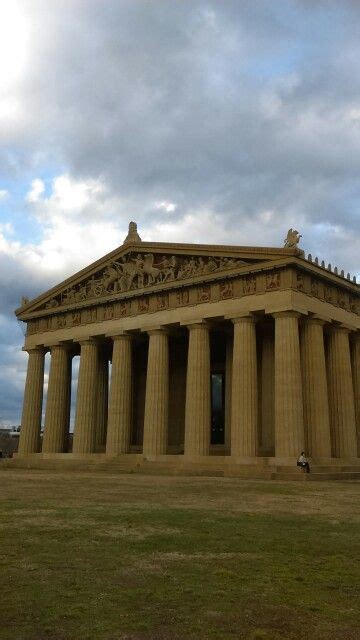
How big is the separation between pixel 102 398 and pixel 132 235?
1535 centimetres

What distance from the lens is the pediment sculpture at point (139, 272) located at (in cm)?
4072

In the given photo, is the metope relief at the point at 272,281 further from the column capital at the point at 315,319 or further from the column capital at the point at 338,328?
the column capital at the point at 338,328

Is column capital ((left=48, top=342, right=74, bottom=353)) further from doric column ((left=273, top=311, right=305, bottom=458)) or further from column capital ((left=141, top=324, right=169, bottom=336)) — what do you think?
doric column ((left=273, top=311, right=305, bottom=458))

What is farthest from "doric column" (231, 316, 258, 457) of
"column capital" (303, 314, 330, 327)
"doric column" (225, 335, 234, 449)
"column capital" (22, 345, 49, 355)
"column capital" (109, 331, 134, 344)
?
"column capital" (22, 345, 49, 355)

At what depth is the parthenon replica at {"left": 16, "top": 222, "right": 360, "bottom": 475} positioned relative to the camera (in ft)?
120

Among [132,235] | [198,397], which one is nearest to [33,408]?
[132,235]

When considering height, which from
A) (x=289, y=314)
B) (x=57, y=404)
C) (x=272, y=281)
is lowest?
(x=57, y=404)

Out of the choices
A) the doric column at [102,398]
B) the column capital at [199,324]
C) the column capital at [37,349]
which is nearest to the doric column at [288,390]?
the column capital at [199,324]

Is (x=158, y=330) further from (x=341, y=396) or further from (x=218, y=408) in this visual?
(x=341, y=396)

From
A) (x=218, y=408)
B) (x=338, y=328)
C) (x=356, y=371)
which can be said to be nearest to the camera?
(x=338, y=328)

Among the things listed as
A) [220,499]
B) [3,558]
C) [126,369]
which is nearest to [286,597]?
[3,558]

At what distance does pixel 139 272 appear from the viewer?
44875mm

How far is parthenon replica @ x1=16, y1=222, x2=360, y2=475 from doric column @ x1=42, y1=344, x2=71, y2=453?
96mm

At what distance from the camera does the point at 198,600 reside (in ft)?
23.3
